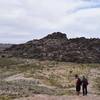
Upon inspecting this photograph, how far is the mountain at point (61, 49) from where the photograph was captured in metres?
142

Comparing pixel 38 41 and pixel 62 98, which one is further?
pixel 38 41

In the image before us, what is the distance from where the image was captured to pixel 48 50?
508 ft

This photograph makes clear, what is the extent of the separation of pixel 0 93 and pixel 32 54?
342 feet

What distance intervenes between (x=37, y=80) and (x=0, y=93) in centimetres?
2004

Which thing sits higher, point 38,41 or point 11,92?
point 38,41

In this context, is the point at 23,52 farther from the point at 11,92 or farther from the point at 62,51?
the point at 11,92

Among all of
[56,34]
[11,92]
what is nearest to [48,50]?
[56,34]

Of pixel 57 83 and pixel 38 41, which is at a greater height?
pixel 38 41

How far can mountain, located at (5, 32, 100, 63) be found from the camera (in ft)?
468

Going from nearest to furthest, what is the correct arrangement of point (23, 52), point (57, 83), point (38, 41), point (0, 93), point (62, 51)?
point (0, 93) → point (57, 83) → point (62, 51) → point (23, 52) → point (38, 41)

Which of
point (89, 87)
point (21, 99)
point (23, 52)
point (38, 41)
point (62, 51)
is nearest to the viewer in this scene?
point (21, 99)

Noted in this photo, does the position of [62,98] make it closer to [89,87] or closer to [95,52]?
[89,87]

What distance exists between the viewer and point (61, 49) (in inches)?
6117

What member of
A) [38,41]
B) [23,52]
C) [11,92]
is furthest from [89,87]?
[38,41]
